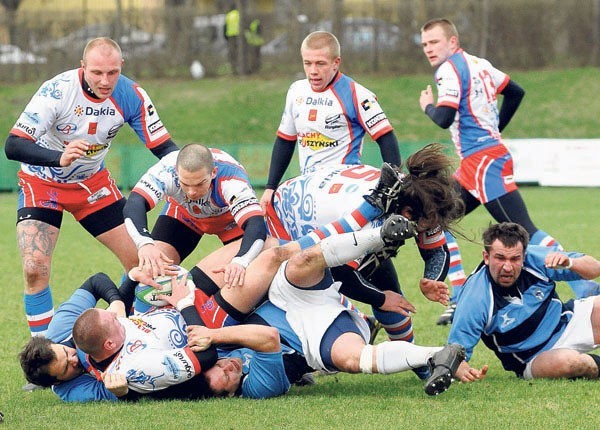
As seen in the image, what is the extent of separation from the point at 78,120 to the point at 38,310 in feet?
4.42

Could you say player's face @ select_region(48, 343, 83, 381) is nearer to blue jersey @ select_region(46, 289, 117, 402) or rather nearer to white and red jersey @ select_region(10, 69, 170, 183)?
blue jersey @ select_region(46, 289, 117, 402)

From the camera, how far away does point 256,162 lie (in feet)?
76.2

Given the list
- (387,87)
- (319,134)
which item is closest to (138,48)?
(387,87)

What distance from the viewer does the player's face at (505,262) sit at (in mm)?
6160

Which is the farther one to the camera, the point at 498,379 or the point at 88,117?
the point at 88,117

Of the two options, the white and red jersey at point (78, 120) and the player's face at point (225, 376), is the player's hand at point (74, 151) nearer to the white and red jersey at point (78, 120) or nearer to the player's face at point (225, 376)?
the white and red jersey at point (78, 120)

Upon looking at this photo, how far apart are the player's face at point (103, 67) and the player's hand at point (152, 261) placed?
146cm

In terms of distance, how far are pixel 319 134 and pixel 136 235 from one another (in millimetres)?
2234

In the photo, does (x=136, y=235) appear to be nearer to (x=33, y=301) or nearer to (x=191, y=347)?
(x=191, y=347)

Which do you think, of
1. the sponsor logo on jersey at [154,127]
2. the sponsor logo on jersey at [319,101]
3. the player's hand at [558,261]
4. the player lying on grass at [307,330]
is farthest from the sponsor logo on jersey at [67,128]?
the player's hand at [558,261]

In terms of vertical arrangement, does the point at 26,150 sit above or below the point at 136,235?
above

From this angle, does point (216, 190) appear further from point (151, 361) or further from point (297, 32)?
point (297, 32)

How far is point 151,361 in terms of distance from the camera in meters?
5.77

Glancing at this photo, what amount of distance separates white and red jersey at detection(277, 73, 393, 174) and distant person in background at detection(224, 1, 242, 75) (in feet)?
75.0
